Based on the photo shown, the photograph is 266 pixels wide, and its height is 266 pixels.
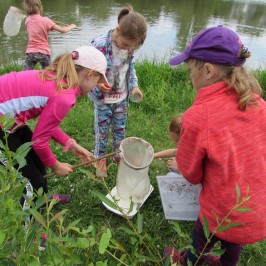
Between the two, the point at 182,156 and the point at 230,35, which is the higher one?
the point at 230,35

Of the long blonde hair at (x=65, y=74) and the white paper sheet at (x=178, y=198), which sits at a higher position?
the long blonde hair at (x=65, y=74)

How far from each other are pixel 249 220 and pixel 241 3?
1463 cm

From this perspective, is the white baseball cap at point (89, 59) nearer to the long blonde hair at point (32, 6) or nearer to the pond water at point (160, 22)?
the long blonde hair at point (32, 6)

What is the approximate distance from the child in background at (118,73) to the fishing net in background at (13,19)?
3.38 m

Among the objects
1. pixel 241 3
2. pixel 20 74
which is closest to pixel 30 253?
pixel 20 74

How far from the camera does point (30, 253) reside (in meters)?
0.79

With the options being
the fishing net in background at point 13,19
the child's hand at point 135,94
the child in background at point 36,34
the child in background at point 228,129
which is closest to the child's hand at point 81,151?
the child's hand at point 135,94

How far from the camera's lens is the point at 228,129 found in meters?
1.36

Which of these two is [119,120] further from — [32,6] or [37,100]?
[32,6]

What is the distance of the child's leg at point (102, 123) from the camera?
2.62m

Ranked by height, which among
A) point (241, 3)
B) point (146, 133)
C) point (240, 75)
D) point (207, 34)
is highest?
point (207, 34)

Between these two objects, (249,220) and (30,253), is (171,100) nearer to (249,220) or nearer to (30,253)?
(249,220)

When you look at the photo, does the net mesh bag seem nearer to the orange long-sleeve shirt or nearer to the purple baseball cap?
the orange long-sleeve shirt

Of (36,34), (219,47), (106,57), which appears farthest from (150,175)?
(36,34)
